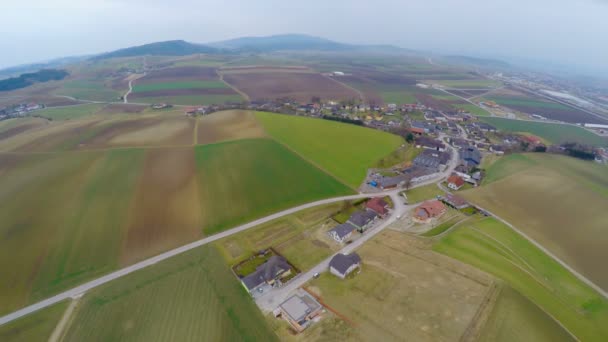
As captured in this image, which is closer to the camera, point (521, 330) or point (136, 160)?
point (521, 330)

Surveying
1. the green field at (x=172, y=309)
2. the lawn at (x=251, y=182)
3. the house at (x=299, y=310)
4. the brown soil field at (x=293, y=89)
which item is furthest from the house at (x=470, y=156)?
the brown soil field at (x=293, y=89)

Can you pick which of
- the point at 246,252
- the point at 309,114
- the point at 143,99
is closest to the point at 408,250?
the point at 246,252

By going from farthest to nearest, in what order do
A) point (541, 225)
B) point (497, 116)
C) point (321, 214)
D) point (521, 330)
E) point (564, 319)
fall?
point (497, 116) < point (321, 214) < point (541, 225) < point (564, 319) < point (521, 330)

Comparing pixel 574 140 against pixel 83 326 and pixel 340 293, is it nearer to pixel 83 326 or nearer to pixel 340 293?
pixel 340 293

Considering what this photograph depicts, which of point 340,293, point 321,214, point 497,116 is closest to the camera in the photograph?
point 340,293

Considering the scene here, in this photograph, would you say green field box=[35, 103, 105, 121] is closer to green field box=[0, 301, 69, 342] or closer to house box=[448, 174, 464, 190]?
green field box=[0, 301, 69, 342]

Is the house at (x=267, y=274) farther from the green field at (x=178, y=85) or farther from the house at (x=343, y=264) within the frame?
the green field at (x=178, y=85)

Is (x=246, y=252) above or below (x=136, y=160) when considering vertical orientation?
below

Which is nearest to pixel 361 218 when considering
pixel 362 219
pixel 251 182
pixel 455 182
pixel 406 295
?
pixel 362 219

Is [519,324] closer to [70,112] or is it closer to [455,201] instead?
[455,201]
